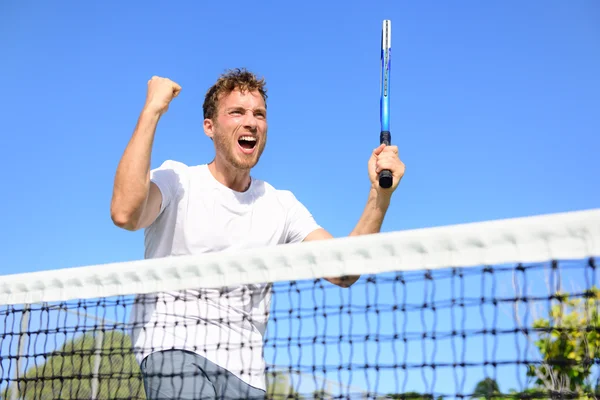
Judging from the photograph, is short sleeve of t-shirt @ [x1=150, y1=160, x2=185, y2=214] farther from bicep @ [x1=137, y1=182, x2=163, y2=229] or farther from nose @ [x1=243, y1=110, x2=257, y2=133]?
nose @ [x1=243, y1=110, x2=257, y2=133]

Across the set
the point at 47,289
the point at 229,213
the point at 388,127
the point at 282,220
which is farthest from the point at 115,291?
the point at 388,127

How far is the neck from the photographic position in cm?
379

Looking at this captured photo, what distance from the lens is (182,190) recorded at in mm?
3631

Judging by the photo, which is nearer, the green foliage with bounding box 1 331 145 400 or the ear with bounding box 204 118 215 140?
the green foliage with bounding box 1 331 145 400

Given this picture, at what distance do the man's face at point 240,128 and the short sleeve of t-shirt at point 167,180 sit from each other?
27 centimetres

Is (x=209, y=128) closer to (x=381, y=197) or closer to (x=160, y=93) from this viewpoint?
(x=160, y=93)

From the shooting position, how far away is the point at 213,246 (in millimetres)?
3570

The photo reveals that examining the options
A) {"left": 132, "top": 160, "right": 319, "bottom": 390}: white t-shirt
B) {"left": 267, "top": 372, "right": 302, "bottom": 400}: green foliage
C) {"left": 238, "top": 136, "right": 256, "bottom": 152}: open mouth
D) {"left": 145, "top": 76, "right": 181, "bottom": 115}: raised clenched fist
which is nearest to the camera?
{"left": 267, "top": 372, "right": 302, "bottom": 400}: green foliage

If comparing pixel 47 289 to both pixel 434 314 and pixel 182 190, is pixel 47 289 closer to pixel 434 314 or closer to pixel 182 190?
pixel 182 190

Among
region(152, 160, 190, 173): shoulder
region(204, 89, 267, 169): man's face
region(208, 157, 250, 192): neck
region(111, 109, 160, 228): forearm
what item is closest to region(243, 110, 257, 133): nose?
region(204, 89, 267, 169): man's face

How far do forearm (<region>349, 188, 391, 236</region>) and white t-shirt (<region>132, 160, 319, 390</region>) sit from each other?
12.1 inches

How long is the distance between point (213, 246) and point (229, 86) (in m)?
0.97

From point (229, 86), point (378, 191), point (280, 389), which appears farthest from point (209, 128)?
point (280, 389)

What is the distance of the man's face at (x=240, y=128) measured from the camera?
378cm
